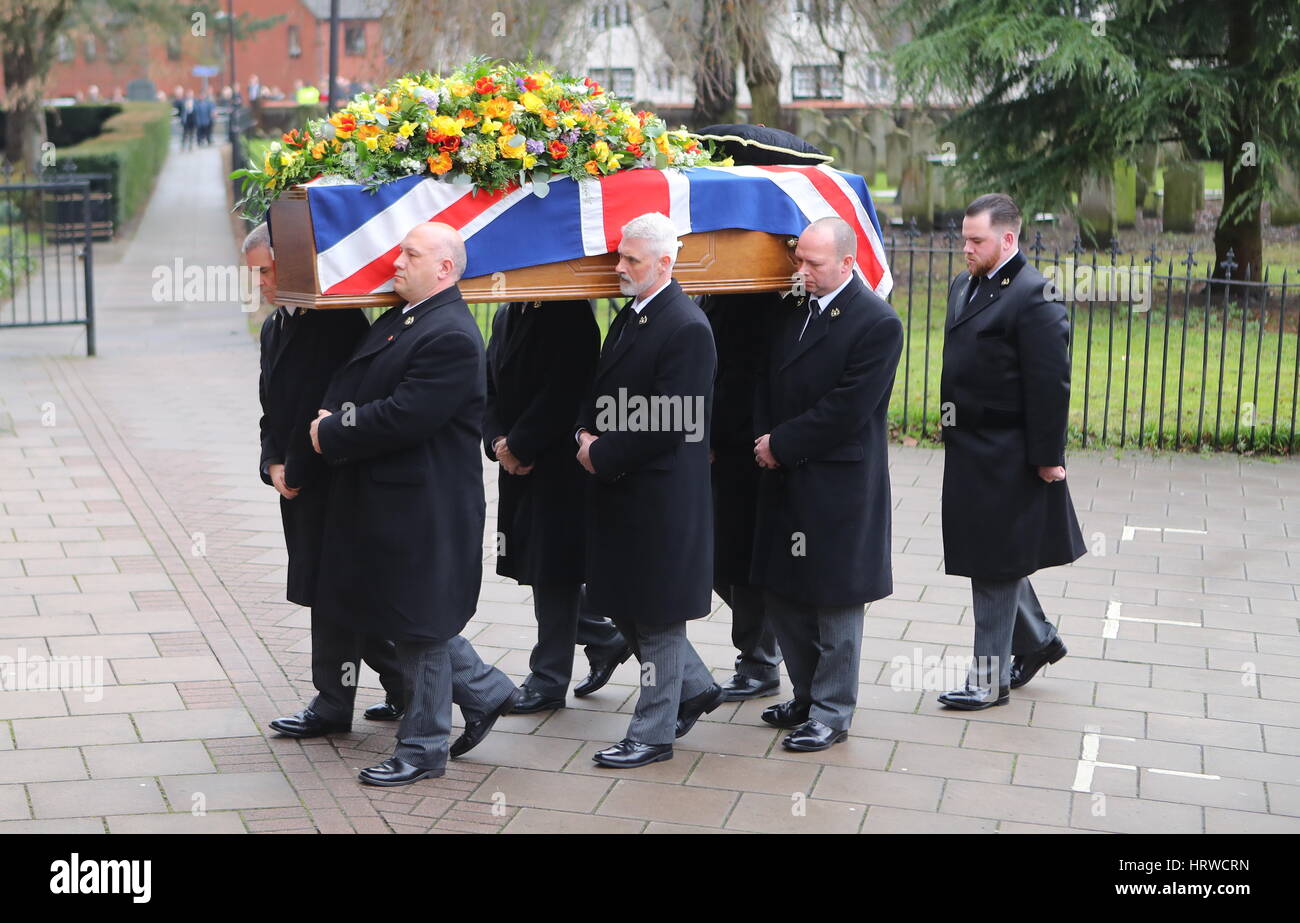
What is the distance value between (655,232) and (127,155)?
2543 centimetres

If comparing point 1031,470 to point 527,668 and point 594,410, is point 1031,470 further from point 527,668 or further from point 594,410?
point 527,668

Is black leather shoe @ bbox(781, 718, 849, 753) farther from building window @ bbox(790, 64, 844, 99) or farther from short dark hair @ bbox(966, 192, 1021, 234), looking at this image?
building window @ bbox(790, 64, 844, 99)

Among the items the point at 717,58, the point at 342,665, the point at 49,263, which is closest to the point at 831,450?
the point at 342,665

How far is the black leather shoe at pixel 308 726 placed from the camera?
5113 mm

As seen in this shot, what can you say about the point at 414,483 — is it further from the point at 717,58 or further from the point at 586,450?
the point at 717,58

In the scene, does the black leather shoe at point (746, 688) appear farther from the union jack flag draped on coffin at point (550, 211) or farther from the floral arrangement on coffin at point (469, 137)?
the floral arrangement on coffin at point (469, 137)

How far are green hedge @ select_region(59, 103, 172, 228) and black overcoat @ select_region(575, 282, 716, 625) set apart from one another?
74.5 ft

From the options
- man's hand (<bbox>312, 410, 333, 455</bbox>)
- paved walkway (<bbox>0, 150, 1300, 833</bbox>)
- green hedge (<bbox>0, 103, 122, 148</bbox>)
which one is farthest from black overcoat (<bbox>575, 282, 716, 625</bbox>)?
green hedge (<bbox>0, 103, 122, 148</bbox>)

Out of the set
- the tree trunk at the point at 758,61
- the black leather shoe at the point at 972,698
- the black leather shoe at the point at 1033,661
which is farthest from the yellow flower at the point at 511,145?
the tree trunk at the point at 758,61

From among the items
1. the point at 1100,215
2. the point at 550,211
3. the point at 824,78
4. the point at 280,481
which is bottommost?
the point at 280,481

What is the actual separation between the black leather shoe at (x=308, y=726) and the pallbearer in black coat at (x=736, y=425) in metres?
1.44

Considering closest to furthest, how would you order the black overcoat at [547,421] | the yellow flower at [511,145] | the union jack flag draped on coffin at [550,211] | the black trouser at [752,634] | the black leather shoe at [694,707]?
the union jack flag draped on coffin at [550,211]
the yellow flower at [511,145]
the black leather shoe at [694,707]
the black overcoat at [547,421]
the black trouser at [752,634]

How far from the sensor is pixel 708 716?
17.8ft

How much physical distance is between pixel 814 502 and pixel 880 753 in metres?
0.87
